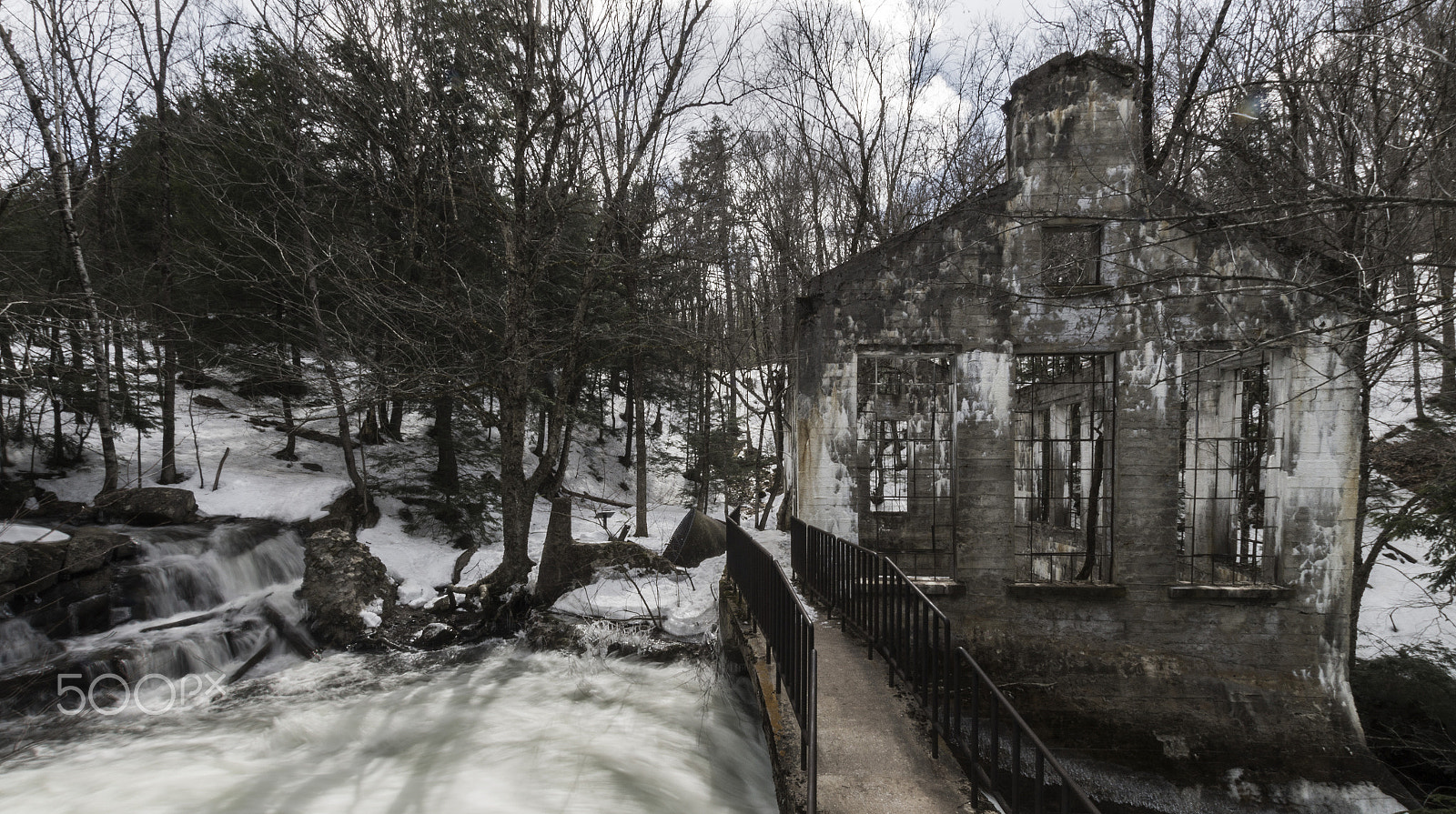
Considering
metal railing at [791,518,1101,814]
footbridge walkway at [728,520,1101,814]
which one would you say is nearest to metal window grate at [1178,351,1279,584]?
metal railing at [791,518,1101,814]

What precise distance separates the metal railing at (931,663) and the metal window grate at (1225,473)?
364 cm

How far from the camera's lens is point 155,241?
15.4 metres

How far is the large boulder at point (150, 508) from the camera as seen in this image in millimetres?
10773

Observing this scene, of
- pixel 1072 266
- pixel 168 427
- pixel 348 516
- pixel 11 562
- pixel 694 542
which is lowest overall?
pixel 694 542

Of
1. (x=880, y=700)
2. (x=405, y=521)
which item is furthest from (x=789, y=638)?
(x=405, y=521)

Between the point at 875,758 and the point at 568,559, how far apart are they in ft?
24.0

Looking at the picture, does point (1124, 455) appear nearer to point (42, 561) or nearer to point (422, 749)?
point (422, 749)

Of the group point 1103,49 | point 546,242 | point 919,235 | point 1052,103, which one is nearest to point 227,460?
point 546,242

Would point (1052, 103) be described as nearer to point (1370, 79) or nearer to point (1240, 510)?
point (1370, 79)

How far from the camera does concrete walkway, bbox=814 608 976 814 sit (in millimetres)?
3820

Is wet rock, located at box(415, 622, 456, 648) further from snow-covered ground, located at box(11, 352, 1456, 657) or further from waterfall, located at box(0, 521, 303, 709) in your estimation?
waterfall, located at box(0, 521, 303, 709)

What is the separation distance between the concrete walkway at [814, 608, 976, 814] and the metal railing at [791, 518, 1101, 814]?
0.15m

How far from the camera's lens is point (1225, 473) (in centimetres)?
955

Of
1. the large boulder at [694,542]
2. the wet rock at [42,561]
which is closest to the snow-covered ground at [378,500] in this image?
the large boulder at [694,542]
